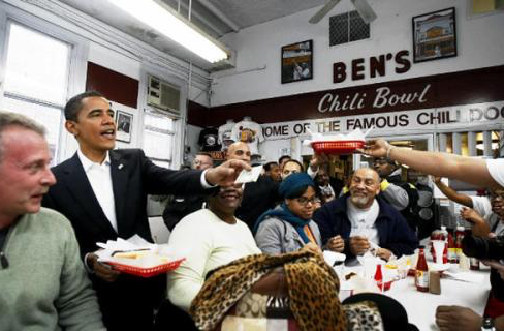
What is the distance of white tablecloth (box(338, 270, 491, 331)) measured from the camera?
1472mm

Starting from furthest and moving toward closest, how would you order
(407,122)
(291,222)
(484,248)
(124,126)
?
1. (124,126)
2. (407,122)
3. (291,222)
4. (484,248)

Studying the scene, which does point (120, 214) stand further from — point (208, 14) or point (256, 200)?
point (208, 14)

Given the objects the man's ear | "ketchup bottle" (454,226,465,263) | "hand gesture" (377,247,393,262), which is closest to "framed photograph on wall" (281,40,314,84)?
"ketchup bottle" (454,226,465,263)

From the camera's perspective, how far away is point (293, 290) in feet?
2.88

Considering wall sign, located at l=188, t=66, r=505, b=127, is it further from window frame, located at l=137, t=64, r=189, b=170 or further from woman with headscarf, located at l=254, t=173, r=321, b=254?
woman with headscarf, located at l=254, t=173, r=321, b=254

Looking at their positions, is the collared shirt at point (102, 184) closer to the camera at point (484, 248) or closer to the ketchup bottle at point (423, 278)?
the camera at point (484, 248)

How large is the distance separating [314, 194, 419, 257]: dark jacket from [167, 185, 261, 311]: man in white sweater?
3.59 ft

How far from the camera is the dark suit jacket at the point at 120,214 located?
1604mm

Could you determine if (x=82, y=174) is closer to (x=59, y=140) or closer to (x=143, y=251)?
(x=143, y=251)

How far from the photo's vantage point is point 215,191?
5.93 ft

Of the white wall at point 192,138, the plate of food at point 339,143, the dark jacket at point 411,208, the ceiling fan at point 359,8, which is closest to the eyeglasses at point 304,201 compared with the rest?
the plate of food at point 339,143

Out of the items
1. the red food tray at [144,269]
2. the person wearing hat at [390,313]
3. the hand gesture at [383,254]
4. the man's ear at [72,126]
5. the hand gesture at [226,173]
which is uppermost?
the man's ear at [72,126]

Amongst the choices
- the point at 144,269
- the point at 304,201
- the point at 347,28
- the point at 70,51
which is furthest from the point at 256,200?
the point at 347,28

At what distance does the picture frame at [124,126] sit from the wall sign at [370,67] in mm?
3656
